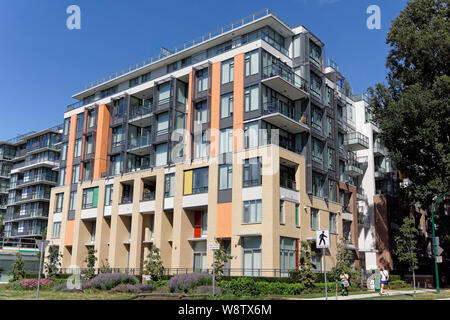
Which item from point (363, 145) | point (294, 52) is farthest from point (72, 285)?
point (363, 145)

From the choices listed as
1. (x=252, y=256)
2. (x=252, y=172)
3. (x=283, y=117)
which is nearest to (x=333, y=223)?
(x=252, y=256)

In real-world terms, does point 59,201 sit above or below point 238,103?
below

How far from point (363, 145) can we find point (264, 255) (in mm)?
24789

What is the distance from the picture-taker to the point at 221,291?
27656 millimetres

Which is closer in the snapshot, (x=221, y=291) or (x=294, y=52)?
(x=221, y=291)

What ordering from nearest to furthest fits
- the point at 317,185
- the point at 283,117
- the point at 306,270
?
1. the point at 306,270
2. the point at 283,117
3. the point at 317,185

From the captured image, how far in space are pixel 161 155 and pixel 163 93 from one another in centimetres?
710

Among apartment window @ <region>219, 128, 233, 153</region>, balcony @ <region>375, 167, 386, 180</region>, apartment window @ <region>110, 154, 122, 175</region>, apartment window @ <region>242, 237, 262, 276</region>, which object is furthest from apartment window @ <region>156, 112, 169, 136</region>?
balcony @ <region>375, 167, 386, 180</region>

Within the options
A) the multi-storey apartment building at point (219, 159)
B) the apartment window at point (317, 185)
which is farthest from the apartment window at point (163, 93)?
the apartment window at point (317, 185)

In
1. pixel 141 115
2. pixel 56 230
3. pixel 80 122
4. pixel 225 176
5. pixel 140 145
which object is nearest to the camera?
pixel 225 176

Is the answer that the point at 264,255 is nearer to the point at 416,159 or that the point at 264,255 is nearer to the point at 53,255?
the point at 416,159

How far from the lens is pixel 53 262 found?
51844 mm

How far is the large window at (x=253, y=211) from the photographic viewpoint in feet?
126

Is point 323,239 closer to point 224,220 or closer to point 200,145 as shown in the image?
point 224,220
